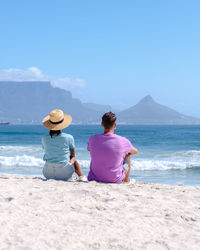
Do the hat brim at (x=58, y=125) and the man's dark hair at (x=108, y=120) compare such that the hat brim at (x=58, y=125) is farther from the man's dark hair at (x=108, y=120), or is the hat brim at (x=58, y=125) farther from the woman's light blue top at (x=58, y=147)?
the man's dark hair at (x=108, y=120)

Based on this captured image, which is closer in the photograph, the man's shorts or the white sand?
the white sand

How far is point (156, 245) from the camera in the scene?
2754mm

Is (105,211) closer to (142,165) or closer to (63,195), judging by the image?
(63,195)

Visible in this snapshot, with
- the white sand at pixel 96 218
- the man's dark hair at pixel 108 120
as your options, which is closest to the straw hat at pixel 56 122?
the man's dark hair at pixel 108 120

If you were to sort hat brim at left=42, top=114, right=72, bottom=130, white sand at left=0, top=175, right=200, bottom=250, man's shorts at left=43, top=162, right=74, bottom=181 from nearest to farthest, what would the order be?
white sand at left=0, top=175, right=200, bottom=250 < hat brim at left=42, top=114, right=72, bottom=130 < man's shorts at left=43, top=162, right=74, bottom=181

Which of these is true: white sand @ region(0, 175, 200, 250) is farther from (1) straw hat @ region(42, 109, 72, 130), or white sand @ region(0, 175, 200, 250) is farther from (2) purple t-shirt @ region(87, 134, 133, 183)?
(1) straw hat @ region(42, 109, 72, 130)

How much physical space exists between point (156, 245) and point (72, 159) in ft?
9.29

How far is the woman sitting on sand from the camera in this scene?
524 centimetres

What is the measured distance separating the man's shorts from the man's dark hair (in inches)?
42.4

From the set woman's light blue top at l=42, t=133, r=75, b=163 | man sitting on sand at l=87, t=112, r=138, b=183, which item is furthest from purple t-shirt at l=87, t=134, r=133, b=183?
woman's light blue top at l=42, t=133, r=75, b=163

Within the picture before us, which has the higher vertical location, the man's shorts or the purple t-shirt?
the purple t-shirt

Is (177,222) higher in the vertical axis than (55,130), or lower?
lower

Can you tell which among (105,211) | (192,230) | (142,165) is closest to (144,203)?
(105,211)

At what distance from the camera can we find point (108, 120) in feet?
15.3
